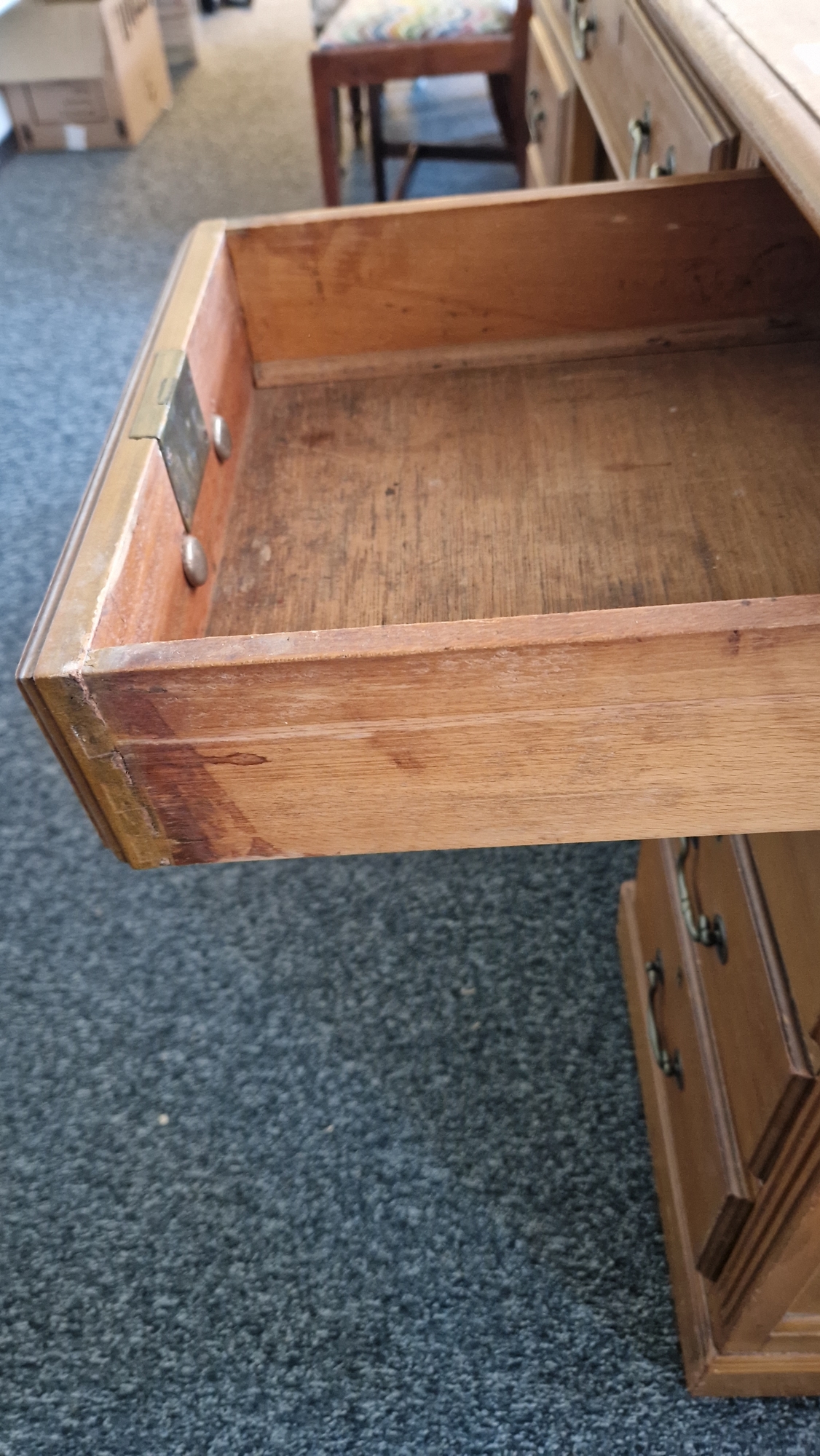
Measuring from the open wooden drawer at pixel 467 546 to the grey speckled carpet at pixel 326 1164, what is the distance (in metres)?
0.60

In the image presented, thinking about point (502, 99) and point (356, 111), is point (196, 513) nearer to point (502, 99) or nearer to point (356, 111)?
point (502, 99)

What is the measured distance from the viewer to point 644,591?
60cm

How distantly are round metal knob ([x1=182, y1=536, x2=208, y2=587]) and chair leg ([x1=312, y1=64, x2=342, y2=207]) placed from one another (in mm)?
1848

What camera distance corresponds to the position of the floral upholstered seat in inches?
78.8

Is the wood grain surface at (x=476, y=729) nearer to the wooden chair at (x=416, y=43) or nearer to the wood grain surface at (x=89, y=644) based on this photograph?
the wood grain surface at (x=89, y=644)

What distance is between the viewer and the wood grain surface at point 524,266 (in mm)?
736

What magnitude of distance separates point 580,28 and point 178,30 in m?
2.95

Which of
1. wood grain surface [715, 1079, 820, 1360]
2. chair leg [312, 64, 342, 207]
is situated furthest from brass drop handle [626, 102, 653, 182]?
chair leg [312, 64, 342, 207]

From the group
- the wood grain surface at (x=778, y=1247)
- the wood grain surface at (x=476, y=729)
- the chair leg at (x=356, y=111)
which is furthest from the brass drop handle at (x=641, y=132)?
the chair leg at (x=356, y=111)

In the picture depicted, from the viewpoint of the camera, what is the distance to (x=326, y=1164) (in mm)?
996

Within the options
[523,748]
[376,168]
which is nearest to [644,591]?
[523,748]

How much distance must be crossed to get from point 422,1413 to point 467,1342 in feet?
0.21

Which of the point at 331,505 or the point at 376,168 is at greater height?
the point at 331,505

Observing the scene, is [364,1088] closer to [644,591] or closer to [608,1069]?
[608,1069]
